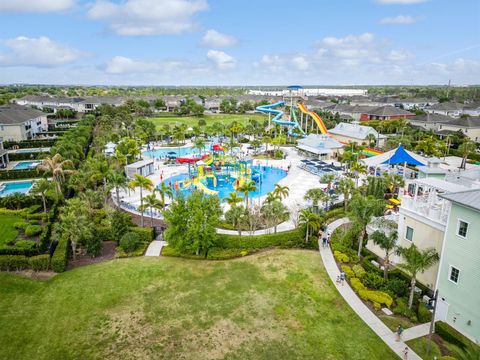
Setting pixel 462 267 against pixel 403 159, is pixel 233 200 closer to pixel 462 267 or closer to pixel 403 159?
pixel 462 267

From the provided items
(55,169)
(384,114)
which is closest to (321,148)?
(55,169)

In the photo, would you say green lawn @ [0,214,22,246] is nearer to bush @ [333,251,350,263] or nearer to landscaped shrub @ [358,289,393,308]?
bush @ [333,251,350,263]

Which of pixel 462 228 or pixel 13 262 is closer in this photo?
pixel 462 228

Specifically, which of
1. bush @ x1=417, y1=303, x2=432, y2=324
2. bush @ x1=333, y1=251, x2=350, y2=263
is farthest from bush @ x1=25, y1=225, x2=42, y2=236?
bush @ x1=417, y1=303, x2=432, y2=324

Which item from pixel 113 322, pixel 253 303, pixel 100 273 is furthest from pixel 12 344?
pixel 253 303

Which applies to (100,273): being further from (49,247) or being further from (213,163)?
(213,163)
